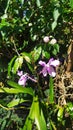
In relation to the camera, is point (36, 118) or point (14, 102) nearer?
point (36, 118)

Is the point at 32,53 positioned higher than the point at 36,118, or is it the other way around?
the point at 32,53

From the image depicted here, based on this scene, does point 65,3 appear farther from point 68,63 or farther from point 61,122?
point 61,122

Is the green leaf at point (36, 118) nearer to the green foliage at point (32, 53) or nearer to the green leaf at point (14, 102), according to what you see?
the green foliage at point (32, 53)

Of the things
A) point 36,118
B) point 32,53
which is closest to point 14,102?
point 36,118

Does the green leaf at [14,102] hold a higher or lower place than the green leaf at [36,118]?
higher

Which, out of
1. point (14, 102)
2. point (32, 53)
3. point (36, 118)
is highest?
point (32, 53)

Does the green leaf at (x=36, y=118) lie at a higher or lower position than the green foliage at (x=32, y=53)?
lower

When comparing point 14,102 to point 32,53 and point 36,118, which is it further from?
point 32,53

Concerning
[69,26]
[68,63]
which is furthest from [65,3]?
[68,63]

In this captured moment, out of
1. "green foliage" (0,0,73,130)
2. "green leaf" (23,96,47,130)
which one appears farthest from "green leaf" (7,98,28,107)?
"green leaf" (23,96,47,130)

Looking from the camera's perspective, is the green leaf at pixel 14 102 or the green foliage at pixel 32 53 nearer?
the green foliage at pixel 32 53

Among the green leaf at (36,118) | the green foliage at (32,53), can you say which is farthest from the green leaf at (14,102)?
the green leaf at (36,118)
